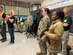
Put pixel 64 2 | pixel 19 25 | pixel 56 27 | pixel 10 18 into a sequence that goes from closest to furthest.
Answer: pixel 56 27 → pixel 64 2 → pixel 10 18 → pixel 19 25

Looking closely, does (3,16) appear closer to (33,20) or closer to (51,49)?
(33,20)

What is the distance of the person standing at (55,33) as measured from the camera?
2.89m

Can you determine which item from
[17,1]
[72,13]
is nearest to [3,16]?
[72,13]

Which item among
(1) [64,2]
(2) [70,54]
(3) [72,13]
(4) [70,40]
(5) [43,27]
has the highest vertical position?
(1) [64,2]

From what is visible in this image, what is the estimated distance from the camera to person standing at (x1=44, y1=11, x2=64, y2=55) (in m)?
2.89

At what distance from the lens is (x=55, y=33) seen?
9.50 ft

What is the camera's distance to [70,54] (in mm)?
4711

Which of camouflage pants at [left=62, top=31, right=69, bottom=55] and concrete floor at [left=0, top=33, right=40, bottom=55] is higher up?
camouflage pants at [left=62, top=31, right=69, bottom=55]

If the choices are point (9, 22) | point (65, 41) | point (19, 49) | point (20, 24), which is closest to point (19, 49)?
point (19, 49)

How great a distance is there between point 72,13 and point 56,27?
2.46m

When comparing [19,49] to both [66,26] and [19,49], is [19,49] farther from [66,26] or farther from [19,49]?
[66,26]

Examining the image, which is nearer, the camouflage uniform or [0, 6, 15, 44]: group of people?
the camouflage uniform

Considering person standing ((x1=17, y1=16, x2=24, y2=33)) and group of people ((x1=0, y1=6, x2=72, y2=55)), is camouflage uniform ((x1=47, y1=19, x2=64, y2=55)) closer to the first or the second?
group of people ((x1=0, y1=6, x2=72, y2=55))

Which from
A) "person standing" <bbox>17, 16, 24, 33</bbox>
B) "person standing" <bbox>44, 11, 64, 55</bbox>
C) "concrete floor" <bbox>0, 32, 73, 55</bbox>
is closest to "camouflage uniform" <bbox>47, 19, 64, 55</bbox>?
"person standing" <bbox>44, 11, 64, 55</bbox>
